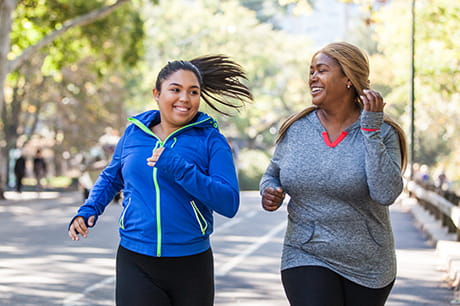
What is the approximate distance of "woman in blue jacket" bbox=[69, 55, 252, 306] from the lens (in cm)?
423

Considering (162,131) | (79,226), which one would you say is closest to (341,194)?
(162,131)

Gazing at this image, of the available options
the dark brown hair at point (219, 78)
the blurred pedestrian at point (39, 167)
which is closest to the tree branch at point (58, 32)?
the blurred pedestrian at point (39, 167)

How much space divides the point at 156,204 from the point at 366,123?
3.48 ft

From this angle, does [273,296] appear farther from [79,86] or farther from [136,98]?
[136,98]

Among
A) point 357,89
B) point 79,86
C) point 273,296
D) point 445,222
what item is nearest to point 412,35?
point 445,222

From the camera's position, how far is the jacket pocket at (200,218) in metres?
4.30

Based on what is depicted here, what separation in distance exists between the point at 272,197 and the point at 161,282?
70cm

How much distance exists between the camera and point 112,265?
1127 centimetres

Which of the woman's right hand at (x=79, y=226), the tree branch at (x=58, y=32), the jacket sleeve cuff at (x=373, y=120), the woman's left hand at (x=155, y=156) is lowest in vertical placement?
the woman's right hand at (x=79, y=226)

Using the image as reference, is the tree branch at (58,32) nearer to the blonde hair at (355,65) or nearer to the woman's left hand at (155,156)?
the blonde hair at (355,65)

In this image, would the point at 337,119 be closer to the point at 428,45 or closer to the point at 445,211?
the point at 445,211

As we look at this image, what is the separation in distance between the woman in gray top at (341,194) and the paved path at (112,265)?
425 cm

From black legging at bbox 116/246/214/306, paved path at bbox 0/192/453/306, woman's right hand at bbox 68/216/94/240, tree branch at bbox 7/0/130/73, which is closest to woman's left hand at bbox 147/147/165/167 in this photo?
black legging at bbox 116/246/214/306

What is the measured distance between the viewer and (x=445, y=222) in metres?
15.6
